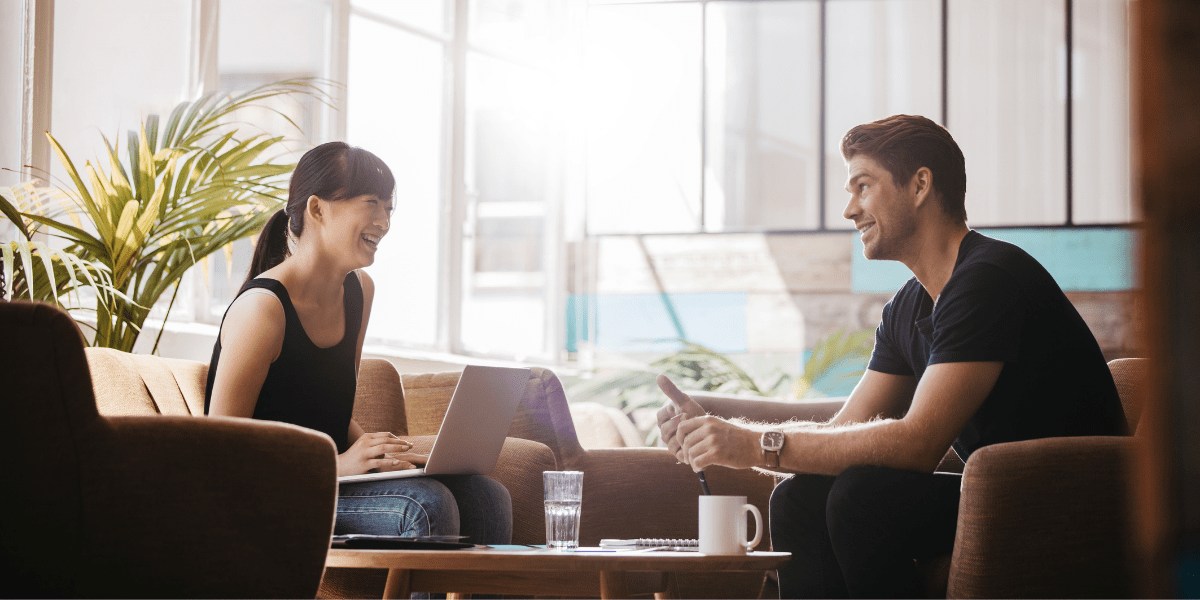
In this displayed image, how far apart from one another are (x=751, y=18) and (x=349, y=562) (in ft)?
18.4

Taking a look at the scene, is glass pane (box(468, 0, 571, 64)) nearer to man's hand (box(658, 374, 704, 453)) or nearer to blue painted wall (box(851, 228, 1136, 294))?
blue painted wall (box(851, 228, 1136, 294))

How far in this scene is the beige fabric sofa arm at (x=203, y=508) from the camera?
1.20m

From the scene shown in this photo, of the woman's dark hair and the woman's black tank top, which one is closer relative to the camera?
the woman's black tank top

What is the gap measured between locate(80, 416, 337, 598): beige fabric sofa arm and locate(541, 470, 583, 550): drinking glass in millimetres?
452

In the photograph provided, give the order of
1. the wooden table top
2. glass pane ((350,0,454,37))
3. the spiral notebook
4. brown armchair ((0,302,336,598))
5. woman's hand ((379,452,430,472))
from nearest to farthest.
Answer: brown armchair ((0,302,336,598)), the wooden table top, the spiral notebook, woman's hand ((379,452,430,472)), glass pane ((350,0,454,37))

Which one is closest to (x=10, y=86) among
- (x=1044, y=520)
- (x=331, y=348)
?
(x=331, y=348)

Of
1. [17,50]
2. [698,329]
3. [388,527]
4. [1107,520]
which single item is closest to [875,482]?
Answer: [1107,520]

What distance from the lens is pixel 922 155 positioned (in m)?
1.98

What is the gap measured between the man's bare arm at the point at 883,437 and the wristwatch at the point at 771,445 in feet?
0.04

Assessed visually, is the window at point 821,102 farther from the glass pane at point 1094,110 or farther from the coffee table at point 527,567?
the coffee table at point 527,567

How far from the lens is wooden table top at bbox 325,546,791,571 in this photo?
4.51ft

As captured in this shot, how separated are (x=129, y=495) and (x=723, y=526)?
32.1 inches

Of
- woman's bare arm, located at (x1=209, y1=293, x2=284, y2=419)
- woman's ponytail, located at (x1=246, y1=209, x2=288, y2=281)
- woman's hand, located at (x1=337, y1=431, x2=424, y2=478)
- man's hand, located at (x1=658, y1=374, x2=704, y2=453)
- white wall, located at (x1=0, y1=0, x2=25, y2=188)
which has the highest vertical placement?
white wall, located at (x1=0, y1=0, x2=25, y2=188)

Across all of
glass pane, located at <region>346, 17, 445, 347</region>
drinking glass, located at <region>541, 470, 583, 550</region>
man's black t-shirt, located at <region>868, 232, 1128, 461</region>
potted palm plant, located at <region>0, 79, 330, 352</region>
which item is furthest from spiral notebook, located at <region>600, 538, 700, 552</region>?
glass pane, located at <region>346, 17, 445, 347</region>
